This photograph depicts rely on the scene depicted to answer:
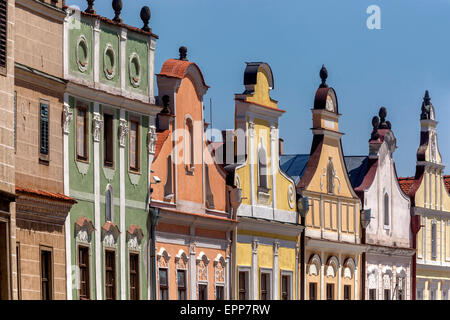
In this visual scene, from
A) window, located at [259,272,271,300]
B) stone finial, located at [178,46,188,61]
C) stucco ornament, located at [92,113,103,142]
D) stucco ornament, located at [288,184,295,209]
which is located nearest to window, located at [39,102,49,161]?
stucco ornament, located at [92,113,103,142]

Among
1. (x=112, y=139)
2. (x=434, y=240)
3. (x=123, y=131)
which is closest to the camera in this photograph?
(x=112, y=139)

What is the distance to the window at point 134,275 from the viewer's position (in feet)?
135

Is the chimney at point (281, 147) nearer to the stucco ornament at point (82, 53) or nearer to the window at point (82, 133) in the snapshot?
the window at point (82, 133)

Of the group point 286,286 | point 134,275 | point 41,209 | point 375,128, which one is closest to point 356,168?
point 375,128

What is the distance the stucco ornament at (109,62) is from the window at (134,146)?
1.67m

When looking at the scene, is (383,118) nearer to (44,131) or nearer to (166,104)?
(166,104)

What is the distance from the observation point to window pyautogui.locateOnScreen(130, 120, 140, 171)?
136 feet

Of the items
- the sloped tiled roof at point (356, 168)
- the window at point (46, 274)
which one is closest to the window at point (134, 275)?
the window at point (46, 274)

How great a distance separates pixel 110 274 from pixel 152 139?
13.8ft

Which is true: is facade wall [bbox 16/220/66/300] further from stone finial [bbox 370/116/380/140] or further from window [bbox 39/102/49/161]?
stone finial [bbox 370/116/380/140]

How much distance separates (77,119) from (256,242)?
11787 millimetres

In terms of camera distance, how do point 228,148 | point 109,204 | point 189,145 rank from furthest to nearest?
1. point 228,148
2. point 189,145
3. point 109,204

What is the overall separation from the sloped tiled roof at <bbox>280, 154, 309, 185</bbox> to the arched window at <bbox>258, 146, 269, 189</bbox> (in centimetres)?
443

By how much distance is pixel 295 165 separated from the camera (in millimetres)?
56000
